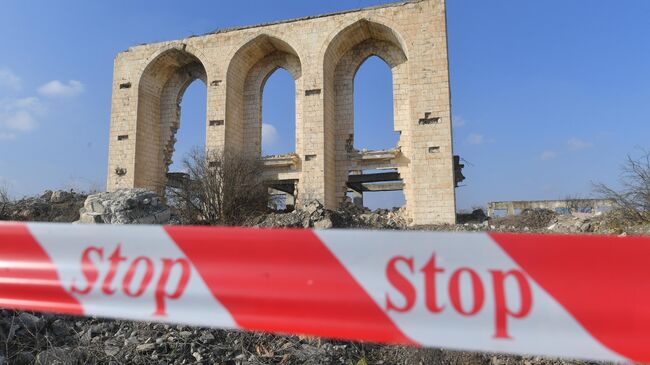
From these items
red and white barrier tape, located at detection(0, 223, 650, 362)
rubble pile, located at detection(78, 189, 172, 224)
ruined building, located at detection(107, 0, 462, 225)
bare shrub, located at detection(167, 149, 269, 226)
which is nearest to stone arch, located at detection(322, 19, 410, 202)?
ruined building, located at detection(107, 0, 462, 225)

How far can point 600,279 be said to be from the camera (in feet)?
5.40

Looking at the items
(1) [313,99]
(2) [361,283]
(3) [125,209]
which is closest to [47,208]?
(3) [125,209]

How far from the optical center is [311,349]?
3.94 m

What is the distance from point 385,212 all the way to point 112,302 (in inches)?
635

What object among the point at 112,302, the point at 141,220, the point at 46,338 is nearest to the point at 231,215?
the point at 141,220

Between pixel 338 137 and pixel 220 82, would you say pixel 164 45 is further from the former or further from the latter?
pixel 338 137

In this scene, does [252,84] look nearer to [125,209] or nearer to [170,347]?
[125,209]

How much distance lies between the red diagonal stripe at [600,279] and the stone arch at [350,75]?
15.3 meters

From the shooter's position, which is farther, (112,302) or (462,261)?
(112,302)

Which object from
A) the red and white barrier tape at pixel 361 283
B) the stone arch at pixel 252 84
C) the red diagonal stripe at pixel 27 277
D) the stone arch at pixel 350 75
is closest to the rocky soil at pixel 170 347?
the red diagonal stripe at pixel 27 277

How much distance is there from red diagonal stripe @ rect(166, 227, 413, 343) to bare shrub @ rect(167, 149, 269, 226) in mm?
10878

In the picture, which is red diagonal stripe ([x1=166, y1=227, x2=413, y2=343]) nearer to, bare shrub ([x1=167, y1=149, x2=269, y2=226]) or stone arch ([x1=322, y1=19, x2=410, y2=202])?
bare shrub ([x1=167, y1=149, x2=269, y2=226])

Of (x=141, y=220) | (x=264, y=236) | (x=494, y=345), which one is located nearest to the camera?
(x=494, y=345)

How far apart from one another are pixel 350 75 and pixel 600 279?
17.1 m
